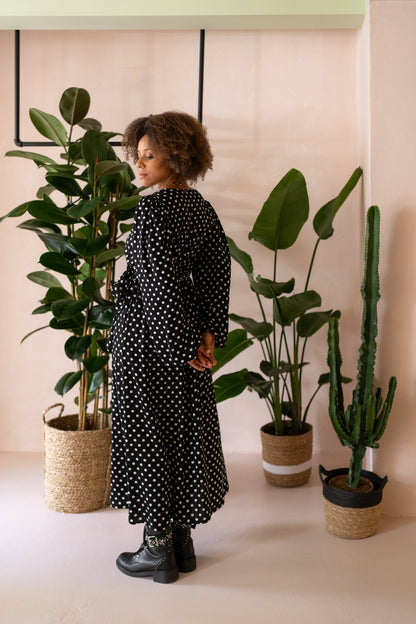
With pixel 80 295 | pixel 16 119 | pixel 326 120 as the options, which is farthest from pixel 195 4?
pixel 80 295

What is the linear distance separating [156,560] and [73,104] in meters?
1.72

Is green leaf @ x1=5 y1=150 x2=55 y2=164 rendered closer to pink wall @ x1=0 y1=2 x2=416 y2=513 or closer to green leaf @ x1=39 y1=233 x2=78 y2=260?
green leaf @ x1=39 y1=233 x2=78 y2=260

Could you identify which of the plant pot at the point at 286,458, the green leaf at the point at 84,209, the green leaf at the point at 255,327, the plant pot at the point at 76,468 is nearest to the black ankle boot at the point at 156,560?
the plant pot at the point at 76,468

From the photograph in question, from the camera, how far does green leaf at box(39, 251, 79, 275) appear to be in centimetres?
227

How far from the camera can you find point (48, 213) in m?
2.28

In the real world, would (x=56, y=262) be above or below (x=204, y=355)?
above

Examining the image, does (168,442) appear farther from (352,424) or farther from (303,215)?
(303,215)

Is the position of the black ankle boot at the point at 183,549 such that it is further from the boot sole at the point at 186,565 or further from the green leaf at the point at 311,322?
the green leaf at the point at 311,322

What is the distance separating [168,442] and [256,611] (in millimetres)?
566

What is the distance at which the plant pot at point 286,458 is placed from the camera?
2688mm

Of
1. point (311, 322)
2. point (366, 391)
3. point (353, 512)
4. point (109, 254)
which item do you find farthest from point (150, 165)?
point (353, 512)

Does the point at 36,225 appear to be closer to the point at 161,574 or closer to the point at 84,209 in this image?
the point at 84,209

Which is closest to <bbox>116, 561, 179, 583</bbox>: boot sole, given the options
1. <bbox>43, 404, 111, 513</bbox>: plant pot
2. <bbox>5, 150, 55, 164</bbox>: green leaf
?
<bbox>43, 404, 111, 513</bbox>: plant pot

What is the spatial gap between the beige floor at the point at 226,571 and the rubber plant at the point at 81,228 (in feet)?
1.63
